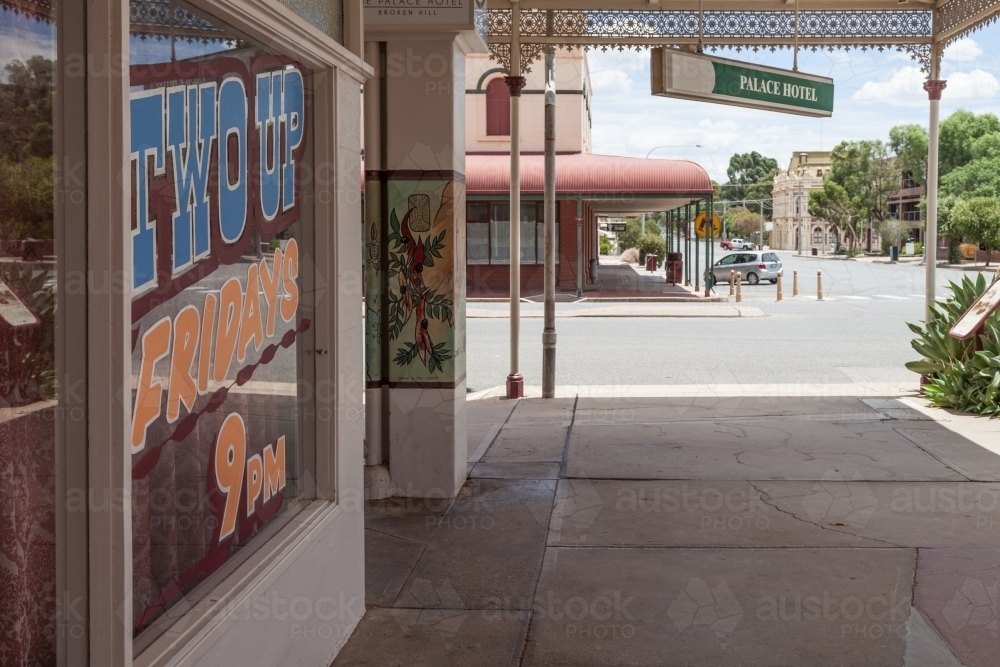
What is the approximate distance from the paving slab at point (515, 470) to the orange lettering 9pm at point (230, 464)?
3.95 metres

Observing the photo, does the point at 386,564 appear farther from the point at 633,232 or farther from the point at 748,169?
the point at 748,169

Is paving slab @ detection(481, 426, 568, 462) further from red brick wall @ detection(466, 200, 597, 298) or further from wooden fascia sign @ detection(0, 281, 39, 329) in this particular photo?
red brick wall @ detection(466, 200, 597, 298)

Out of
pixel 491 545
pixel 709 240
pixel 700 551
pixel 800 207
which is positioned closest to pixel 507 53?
pixel 491 545

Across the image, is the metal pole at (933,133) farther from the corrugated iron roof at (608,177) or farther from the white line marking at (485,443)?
the corrugated iron roof at (608,177)

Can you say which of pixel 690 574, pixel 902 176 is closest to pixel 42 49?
pixel 690 574

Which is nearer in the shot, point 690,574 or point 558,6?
point 690,574

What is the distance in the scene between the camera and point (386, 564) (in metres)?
5.71

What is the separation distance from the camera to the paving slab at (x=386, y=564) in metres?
5.26

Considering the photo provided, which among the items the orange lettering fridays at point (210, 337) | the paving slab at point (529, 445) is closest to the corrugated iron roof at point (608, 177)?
the paving slab at point (529, 445)

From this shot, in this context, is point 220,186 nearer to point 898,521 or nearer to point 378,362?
point 378,362

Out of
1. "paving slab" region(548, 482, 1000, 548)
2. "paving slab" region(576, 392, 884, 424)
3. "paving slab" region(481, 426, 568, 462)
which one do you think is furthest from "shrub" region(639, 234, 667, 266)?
"paving slab" region(548, 482, 1000, 548)

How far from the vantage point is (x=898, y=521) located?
6.39 metres

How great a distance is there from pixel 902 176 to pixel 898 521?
3170 inches

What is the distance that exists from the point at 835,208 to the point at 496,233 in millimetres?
54015
